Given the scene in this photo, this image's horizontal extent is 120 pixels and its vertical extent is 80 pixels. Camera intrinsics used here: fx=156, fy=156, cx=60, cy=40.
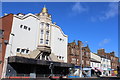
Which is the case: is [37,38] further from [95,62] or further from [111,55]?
[111,55]

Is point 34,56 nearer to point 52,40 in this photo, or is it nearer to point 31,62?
point 31,62

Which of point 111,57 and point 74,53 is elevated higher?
point 74,53

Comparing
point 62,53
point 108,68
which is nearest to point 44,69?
point 62,53

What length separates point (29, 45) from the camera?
33.8 metres

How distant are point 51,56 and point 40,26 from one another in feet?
25.6

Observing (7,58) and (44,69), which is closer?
(7,58)

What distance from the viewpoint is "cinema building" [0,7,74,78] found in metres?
28.9

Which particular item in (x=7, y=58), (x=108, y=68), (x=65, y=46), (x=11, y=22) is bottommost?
(x=108, y=68)

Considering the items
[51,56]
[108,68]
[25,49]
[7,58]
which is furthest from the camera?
[108,68]

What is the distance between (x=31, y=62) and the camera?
30062 millimetres

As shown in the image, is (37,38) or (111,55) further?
(111,55)

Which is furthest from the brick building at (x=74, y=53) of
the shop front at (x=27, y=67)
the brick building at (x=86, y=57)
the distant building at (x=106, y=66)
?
the distant building at (x=106, y=66)

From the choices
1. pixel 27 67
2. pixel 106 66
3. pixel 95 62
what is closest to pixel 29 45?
pixel 27 67

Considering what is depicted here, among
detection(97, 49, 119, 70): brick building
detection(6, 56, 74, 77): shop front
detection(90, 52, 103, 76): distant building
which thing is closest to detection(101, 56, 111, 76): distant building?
detection(97, 49, 119, 70): brick building
